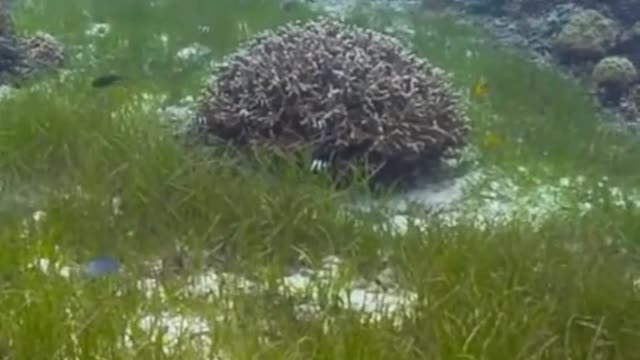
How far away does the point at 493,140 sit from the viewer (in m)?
8.38

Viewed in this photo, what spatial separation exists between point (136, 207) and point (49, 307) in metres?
1.82

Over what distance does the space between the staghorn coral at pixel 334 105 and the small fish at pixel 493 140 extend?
585 mm

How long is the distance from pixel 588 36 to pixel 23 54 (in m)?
7.62

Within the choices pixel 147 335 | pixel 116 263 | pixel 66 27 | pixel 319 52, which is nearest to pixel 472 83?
pixel 319 52

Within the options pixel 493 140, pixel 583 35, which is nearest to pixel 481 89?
pixel 493 140

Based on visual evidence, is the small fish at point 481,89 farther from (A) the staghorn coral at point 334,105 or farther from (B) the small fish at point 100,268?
(B) the small fish at point 100,268

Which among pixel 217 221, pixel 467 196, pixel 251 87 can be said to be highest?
pixel 251 87

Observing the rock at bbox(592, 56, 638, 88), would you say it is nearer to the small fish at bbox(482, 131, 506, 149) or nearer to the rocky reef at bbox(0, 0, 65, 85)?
the small fish at bbox(482, 131, 506, 149)

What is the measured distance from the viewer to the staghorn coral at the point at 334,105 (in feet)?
23.7

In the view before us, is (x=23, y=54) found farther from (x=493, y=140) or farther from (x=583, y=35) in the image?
(x=583, y=35)

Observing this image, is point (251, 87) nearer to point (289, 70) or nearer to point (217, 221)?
point (289, 70)

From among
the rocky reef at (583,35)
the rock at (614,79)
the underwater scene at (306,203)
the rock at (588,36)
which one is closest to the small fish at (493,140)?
Result: the underwater scene at (306,203)

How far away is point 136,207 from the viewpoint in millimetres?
5594

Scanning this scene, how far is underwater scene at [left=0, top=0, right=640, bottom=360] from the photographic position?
4078 millimetres
